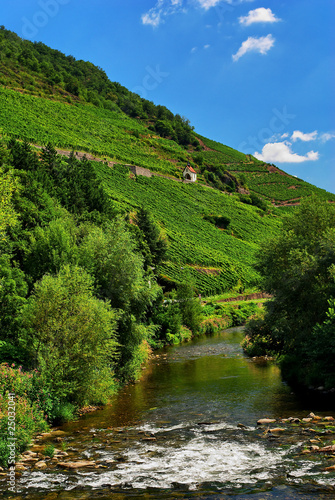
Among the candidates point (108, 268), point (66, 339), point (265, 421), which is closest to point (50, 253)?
point (108, 268)

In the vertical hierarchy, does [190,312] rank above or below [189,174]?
below

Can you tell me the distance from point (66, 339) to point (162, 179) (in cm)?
9312

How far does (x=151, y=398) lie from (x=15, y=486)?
10.8 m

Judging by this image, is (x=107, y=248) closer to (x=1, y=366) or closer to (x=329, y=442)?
(x=1, y=366)

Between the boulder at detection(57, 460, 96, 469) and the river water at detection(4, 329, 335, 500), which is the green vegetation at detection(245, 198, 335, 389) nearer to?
the river water at detection(4, 329, 335, 500)

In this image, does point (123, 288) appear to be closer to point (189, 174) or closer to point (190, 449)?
point (190, 449)

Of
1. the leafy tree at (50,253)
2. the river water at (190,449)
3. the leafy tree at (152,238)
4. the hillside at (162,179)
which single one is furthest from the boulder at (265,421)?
the leafy tree at (152,238)

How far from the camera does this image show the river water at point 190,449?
420 inches

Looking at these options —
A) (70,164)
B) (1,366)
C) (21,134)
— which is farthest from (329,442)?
(21,134)

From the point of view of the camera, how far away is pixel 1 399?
1392cm

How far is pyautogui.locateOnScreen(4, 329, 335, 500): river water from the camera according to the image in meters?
Result: 10.7

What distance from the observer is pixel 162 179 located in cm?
10844

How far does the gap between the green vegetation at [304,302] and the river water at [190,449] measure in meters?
2.12

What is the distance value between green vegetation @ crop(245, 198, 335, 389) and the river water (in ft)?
6.97
